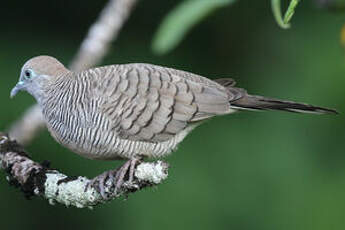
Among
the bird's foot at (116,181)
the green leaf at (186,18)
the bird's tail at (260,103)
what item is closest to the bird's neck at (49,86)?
the bird's foot at (116,181)

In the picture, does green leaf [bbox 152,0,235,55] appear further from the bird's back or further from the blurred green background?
the blurred green background

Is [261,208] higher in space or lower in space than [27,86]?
lower

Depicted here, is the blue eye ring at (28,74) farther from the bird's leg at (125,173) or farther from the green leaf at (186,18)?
the green leaf at (186,18)

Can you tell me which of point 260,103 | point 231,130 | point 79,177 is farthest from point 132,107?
point 231,130

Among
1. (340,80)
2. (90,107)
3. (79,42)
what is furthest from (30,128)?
(340,80)

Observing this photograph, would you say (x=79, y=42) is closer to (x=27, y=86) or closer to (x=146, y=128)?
(x=27, y=86)

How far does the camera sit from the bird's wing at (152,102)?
2.17 meters

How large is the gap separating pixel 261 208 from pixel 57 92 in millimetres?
1671

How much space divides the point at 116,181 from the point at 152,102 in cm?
38

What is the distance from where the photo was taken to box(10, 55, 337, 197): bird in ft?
7.04

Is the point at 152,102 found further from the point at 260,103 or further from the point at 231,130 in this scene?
the point at 231,130

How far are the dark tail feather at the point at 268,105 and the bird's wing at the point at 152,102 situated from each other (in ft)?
0.14

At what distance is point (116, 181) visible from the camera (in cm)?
190

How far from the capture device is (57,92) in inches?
89.7
